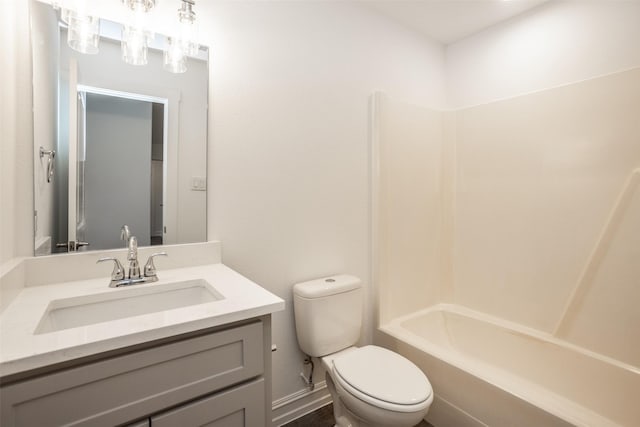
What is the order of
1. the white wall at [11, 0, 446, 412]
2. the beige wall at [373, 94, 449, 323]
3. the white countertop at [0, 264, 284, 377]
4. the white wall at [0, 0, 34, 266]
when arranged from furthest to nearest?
the beige wall at [373, 94, 449, 323], the white wall at [11, 0, 446, 412], the white wall at [0, 0, 34, 266], the white countertop at [0, 264, 284, 377]

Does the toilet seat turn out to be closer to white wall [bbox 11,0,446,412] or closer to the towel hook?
white wall [bbox 11,0,446,412]

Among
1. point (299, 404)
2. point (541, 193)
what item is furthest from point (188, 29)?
point (541, 193)

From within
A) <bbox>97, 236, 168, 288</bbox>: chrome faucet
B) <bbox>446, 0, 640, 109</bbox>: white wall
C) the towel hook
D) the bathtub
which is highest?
<bbox>446, 0, 640, 109</bbox>: white wall

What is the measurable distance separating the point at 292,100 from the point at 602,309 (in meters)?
2.00

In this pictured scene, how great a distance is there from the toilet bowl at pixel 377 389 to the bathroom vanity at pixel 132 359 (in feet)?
1.51

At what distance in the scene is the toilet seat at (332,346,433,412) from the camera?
122cm

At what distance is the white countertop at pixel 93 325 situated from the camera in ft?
2.17

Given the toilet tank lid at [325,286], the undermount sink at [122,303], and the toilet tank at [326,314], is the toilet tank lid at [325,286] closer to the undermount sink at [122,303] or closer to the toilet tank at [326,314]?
the toilet tank at [326,314]

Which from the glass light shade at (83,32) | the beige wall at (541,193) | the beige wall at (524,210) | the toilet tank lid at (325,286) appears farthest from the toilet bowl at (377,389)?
the glass light shade at (83,32)

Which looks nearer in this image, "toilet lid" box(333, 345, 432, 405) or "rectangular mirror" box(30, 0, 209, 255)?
"rectangular mirror" box(30, 0, 209, 255)

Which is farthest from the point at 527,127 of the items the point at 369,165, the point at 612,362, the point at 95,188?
the point at 95,188

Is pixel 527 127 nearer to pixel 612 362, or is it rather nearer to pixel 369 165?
pixel 369 165

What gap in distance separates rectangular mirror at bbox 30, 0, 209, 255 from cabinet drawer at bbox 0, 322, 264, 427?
2.14ft

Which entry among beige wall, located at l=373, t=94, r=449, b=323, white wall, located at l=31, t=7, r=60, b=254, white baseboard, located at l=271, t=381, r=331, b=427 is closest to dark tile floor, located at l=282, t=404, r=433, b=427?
white baseboard, located at l=271, t=381, r=331, b=427
